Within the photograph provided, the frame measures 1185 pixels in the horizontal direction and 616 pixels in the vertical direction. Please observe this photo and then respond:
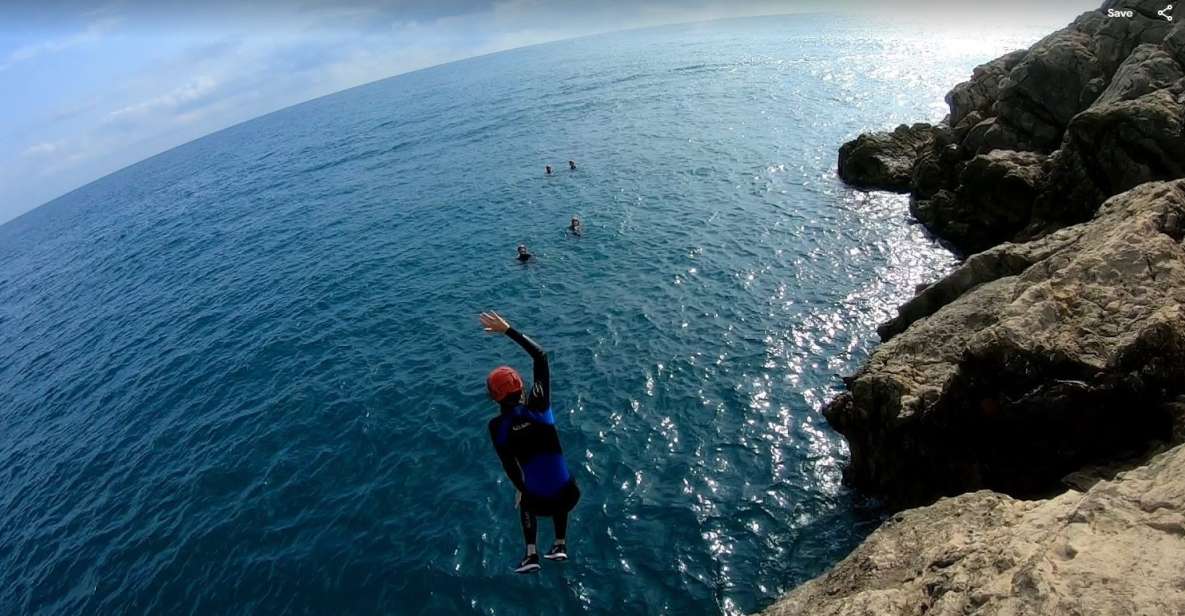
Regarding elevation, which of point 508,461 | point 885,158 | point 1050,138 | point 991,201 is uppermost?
point 508,461

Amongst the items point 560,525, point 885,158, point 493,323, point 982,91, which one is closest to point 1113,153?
point 885,158

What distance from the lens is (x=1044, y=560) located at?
22.1 feet

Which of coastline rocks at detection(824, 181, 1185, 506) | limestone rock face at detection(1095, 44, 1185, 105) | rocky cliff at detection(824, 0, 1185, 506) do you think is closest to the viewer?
coastline rocks at detection(824, 181, 1185, 506)

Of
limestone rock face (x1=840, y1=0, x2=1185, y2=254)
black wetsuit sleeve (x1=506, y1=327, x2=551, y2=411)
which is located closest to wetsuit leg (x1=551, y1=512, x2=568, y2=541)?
black wetsuit sleeve (x1=506, y1=327, x2=551, y2=411)

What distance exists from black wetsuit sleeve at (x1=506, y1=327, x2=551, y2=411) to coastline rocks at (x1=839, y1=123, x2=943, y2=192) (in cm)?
3771

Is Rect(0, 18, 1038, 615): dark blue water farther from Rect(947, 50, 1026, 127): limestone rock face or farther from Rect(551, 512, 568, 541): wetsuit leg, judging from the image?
Rect(947, 50, 1026, 127): limestone rock face

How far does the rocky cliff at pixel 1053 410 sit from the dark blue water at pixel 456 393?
3536 millimetres

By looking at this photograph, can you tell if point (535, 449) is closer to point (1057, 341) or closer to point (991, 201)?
point (1057, 341)

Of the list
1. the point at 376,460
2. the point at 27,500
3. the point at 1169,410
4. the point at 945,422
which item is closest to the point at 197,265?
the point at 27,500

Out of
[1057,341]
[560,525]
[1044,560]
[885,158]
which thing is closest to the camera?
[1044,560]

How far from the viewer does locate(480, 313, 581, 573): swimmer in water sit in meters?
8.85

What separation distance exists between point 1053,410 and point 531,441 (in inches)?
428

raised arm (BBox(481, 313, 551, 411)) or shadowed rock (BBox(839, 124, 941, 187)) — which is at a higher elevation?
raised arm (BBox(481, 313, 551, 411))

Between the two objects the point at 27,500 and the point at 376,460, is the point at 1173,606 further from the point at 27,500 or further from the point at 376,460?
the point at 27,500
